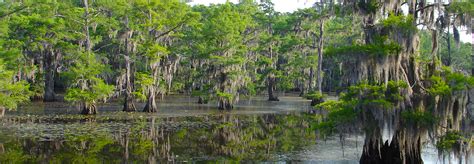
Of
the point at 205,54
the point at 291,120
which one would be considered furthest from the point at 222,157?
the point at 205,54

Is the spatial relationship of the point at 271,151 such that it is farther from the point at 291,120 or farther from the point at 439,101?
the point at 291,120

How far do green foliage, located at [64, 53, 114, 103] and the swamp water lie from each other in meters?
2.24

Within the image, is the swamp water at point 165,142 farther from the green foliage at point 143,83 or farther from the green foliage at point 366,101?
the green foliage at point 143,83

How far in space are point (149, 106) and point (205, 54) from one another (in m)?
7.67

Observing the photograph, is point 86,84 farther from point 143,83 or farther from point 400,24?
point 400,24

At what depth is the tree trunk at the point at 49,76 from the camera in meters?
43.3

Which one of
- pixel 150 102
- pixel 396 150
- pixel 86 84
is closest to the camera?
pixel 396 150

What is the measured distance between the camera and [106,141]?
18.4 meters

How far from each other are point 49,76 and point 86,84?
589 inches

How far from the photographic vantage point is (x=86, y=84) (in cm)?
3070

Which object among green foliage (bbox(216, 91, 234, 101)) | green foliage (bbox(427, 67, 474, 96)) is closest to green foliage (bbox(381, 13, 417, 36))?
green foliage (bbox(427, 67, 474, 96))

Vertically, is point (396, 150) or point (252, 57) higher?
point (252, 57)

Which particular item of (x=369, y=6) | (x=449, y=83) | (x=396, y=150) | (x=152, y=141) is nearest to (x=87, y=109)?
(x=152, y=141)

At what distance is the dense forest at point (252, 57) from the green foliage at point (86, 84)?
8 centimetres
